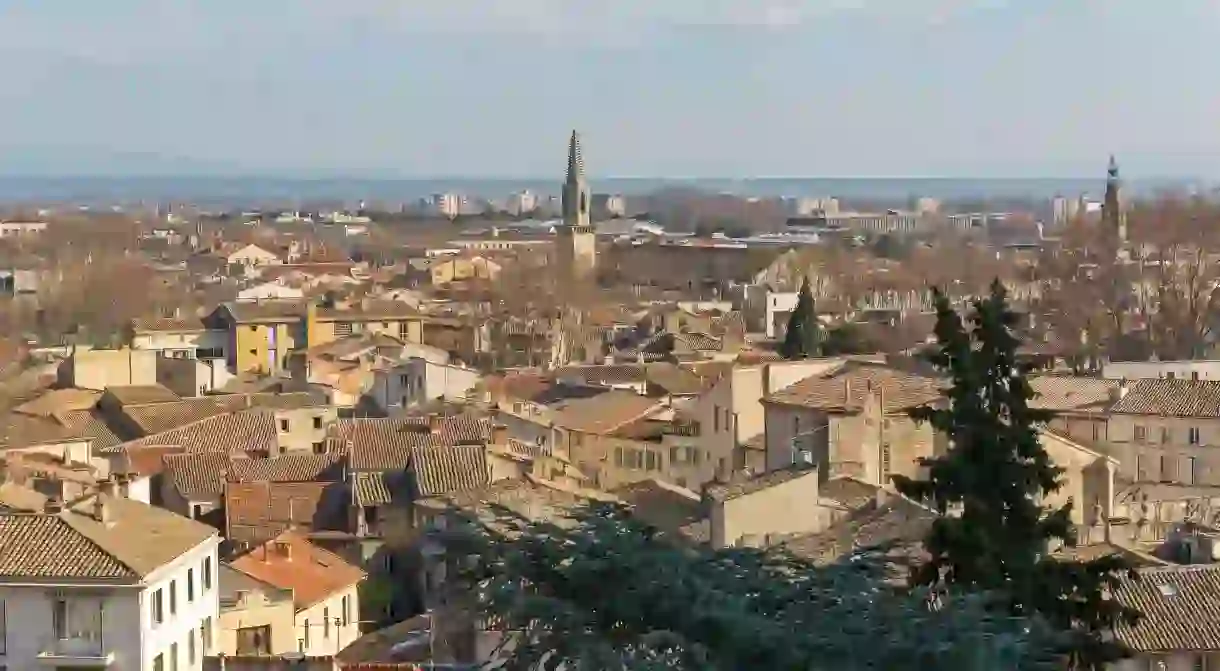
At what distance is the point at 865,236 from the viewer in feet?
458

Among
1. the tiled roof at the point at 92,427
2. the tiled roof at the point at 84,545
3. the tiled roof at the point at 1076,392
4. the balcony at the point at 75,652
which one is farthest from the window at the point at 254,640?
the tiled roof at the point at 1076,392

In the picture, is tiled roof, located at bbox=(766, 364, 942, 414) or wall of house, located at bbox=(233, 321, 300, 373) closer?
tiled roof, located at bbox=(766, 364, 942, 414)

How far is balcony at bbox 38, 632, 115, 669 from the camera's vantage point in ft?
54.3

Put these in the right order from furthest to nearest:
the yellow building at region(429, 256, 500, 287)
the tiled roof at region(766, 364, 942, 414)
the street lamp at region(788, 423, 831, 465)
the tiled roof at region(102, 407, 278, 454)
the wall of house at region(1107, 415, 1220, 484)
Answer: the yellow building at region(429, 256, 500, 287) < the tiled roof at region(102, 407, 278, 454) < the wall of house at region(1107, 415, 1220, 484) < the tiled roof at region(766, 364, 942, 414) < the street lamp at region(788, 423, 831, 465)

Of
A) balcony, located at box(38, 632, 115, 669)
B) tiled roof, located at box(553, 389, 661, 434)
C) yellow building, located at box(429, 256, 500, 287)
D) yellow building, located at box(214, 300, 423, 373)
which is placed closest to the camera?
balcony, located at box(38, 632, 115, 669)

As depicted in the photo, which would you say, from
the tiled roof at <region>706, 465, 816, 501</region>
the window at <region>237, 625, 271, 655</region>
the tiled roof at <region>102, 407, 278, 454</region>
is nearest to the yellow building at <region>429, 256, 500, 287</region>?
the tiled roof at <region>102, 407, 278, 454</region>

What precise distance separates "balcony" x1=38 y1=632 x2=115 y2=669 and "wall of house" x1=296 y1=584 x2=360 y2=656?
3408mm

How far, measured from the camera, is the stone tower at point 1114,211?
64.9 m

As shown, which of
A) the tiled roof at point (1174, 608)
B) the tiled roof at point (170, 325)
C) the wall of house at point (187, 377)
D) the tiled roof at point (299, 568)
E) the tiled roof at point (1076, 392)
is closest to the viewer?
the tiled roof at point (1174, 608)

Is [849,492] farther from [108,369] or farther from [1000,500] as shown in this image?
[108,369]

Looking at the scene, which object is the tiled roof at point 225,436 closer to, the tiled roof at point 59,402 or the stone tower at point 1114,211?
the tiled roof at point 59,402

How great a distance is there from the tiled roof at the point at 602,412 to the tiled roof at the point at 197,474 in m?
5.79

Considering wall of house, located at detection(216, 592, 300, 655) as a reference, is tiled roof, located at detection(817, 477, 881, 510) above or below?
above

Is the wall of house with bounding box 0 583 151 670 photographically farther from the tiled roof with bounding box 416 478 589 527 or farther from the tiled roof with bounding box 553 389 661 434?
the tiled roof with bounding box 553 389 661 434
